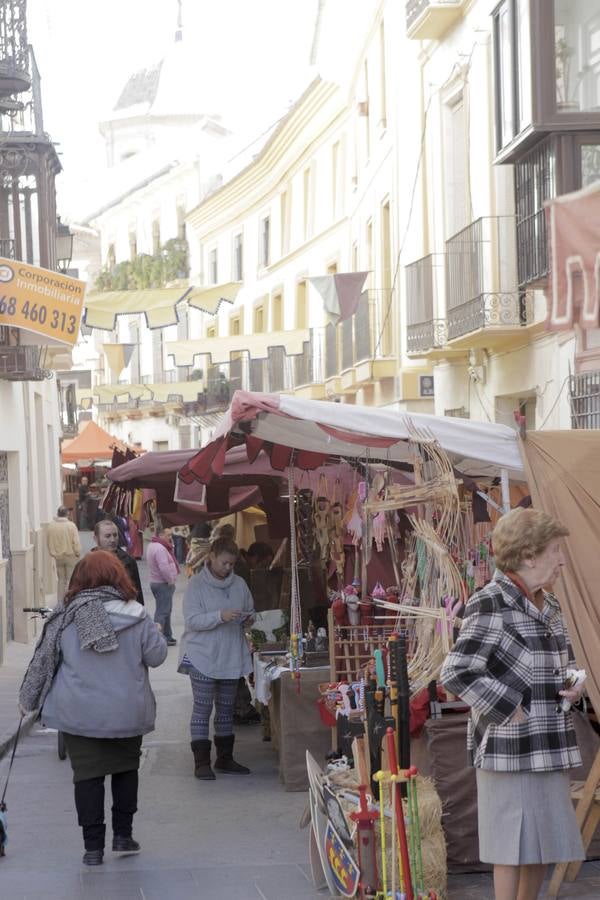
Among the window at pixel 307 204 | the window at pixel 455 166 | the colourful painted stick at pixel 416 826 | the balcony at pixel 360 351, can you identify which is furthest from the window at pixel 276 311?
the colourful painted stick at pixel 416 826

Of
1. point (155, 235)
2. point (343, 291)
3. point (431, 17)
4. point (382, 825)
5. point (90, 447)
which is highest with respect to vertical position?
point (155, 235)

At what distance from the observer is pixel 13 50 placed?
16906 mm

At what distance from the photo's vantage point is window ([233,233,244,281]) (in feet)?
136

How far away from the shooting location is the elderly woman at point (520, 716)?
5160mm

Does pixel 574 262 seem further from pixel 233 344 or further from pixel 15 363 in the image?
pixel 233 344

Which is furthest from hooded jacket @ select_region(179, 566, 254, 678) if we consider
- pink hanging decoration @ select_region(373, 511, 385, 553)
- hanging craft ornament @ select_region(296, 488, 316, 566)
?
hanging craft ornament @ select_region(296, 488, 316, 566)

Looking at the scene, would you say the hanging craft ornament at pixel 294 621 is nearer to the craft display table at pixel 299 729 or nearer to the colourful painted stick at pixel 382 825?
the craft display table at pixel 299 729

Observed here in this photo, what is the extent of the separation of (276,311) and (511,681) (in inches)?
1284

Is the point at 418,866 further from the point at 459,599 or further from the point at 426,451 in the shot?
the point at 426,451

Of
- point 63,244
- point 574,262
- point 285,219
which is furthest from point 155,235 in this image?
point 574,262

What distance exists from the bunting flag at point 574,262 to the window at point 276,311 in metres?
32.2

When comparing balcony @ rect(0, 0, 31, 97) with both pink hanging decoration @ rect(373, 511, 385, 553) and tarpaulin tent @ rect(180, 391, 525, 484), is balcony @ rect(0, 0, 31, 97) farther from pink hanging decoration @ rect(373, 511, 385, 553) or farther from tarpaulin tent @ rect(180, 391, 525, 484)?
pink hanging decoration @ rect(373, 511, 385, 553)

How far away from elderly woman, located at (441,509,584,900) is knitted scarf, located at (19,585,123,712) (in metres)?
2.56

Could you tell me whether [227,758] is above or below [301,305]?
below
